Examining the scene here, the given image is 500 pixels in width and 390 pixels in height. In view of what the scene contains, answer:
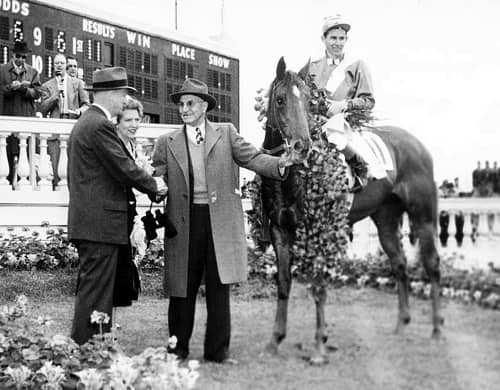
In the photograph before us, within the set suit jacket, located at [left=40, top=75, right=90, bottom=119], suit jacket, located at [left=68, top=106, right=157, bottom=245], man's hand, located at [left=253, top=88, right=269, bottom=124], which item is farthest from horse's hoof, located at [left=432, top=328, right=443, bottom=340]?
suit jacket, located at [left=40, top=75, right=90, bottom=119]

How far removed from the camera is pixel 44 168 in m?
9.04

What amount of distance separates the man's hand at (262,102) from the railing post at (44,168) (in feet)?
18.1

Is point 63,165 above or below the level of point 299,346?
above

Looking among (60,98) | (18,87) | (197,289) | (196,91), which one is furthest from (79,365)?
(18,87)

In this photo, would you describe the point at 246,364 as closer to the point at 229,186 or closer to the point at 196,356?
the point at 196,356

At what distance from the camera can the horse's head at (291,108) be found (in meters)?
3.70

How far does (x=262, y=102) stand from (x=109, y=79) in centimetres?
138

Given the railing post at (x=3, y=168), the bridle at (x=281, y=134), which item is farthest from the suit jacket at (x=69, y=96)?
the bridle at (x=281, y=134)

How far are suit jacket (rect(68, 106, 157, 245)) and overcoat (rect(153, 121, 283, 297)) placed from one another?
0.27m

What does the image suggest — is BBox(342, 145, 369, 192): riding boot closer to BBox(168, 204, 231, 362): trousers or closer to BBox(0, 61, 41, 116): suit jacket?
BBox(168, 204, 231, 362): trousers

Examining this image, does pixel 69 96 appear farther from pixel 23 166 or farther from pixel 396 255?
pixel 396 255

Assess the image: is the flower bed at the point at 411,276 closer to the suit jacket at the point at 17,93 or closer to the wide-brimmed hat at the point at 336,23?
the wide-brimmed hat at the point at 336,23

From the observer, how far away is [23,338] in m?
4.92

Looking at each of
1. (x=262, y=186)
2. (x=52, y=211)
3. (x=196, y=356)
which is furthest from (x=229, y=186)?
(x=52, y=211)
